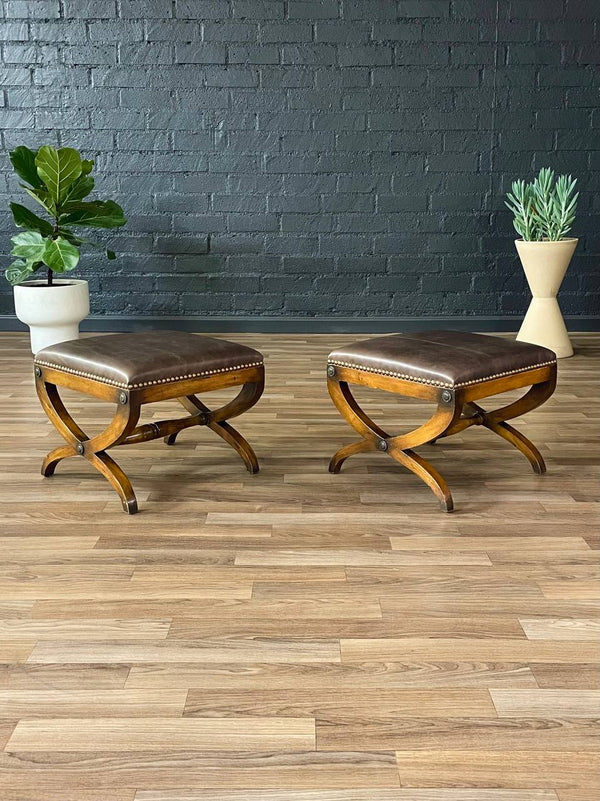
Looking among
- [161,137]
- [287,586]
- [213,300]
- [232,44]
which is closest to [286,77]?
[232,44]

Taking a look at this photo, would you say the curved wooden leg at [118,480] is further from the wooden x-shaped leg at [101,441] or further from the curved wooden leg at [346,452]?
the curved wooden leg at [346,452]

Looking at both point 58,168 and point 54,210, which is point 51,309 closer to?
point 54,210

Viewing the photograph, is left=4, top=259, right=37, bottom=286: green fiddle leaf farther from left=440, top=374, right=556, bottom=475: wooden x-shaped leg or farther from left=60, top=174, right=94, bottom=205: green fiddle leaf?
left=440, top=374, right=556, bottom=475: wooden x-shaped leg

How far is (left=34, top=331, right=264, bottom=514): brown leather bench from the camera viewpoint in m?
2.31

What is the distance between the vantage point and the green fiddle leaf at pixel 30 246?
3992 millimetres

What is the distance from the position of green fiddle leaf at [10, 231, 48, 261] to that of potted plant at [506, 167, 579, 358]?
2204 millimetres

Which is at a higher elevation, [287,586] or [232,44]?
[232,44]

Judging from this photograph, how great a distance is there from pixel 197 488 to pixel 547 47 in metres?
3.28

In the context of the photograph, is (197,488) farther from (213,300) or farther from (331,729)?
(213,300)

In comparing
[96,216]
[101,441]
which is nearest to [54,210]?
[96,216]

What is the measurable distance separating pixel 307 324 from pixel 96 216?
1.31 meters

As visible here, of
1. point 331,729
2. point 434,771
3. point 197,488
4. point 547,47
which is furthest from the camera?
point 547,47

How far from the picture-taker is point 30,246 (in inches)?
158

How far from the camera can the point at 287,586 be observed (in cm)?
194
